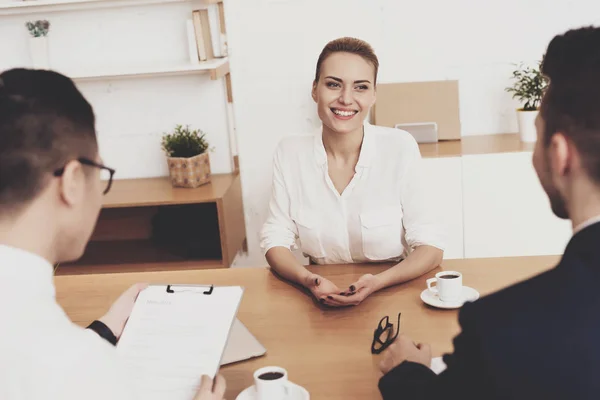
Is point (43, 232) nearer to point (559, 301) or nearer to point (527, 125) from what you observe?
point (559, 301)

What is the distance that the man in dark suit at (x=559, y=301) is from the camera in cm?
81

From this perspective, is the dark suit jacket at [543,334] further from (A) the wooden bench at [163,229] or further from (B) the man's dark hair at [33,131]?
(A) the wooden bench at [163,229]

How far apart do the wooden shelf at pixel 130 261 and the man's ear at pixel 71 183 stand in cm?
211

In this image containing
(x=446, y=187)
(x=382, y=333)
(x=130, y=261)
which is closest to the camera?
(x=382, y=333)

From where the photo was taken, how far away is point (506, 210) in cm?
278

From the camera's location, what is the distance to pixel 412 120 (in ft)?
9.78

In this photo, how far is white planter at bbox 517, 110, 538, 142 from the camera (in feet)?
9.43

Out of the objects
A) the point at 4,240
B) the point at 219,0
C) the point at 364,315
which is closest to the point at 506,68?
the point at 219,0

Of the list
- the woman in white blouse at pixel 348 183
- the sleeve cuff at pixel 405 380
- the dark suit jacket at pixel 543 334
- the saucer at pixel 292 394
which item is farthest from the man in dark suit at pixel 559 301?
the woman in white blouse at pixel 348 183

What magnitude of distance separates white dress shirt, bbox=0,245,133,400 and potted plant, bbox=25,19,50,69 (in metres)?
2.65

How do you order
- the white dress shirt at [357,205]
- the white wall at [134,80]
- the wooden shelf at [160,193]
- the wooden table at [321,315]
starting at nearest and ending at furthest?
the wooden table at [321,315] < the white dress shirt at [357,205] < the wooden shelf at [160,193] < the white wall at [134,80]

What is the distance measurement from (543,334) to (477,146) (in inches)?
85.1

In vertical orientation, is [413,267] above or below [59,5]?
below

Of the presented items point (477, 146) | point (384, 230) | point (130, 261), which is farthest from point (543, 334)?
point (130, 261)
